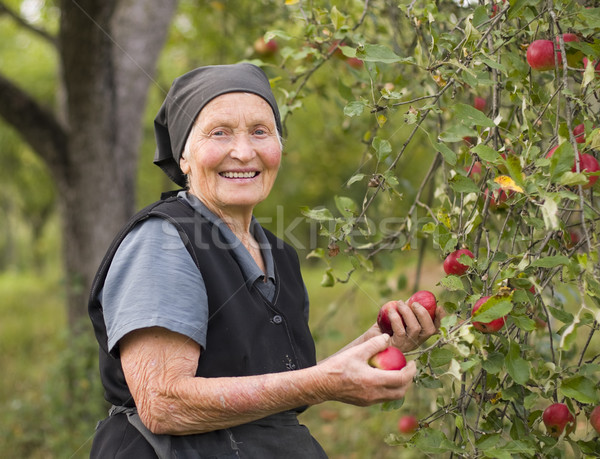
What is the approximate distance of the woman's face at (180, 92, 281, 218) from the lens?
1569mm

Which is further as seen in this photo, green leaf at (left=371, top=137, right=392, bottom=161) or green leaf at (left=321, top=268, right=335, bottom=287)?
green leaf at (left=321, top=268, right=335, bottom=287)

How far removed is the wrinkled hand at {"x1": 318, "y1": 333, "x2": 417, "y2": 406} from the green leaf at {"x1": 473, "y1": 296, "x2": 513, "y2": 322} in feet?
0.63

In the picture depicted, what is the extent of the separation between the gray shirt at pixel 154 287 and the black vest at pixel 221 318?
0.08ft

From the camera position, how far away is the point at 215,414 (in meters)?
1.33

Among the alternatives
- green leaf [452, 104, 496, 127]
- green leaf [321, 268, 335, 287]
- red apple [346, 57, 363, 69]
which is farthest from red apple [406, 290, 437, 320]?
red apple [346, 57, 363, 69]

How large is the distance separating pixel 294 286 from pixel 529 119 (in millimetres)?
726

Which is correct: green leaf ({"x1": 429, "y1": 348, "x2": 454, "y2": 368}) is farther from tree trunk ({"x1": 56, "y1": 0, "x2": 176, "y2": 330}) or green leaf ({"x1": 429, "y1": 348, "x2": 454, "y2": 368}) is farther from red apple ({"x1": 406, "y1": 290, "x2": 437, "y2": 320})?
tree trunk ({"x1": 56, "y1": 0, "x2": 176, "y2": 330})

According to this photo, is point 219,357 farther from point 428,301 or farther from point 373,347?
point 428,301

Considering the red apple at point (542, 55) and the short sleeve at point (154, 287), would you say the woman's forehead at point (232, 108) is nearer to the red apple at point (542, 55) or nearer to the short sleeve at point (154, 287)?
the short sleeve at point (154, 287)

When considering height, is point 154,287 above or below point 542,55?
below

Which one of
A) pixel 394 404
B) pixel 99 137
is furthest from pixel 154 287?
pixel 99 137

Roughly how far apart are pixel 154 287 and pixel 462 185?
2.37 ft

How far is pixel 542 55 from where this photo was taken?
152 cm

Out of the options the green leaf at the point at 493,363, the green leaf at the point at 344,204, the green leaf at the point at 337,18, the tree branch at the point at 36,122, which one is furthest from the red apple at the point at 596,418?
the tree branch at the point at 36,122
